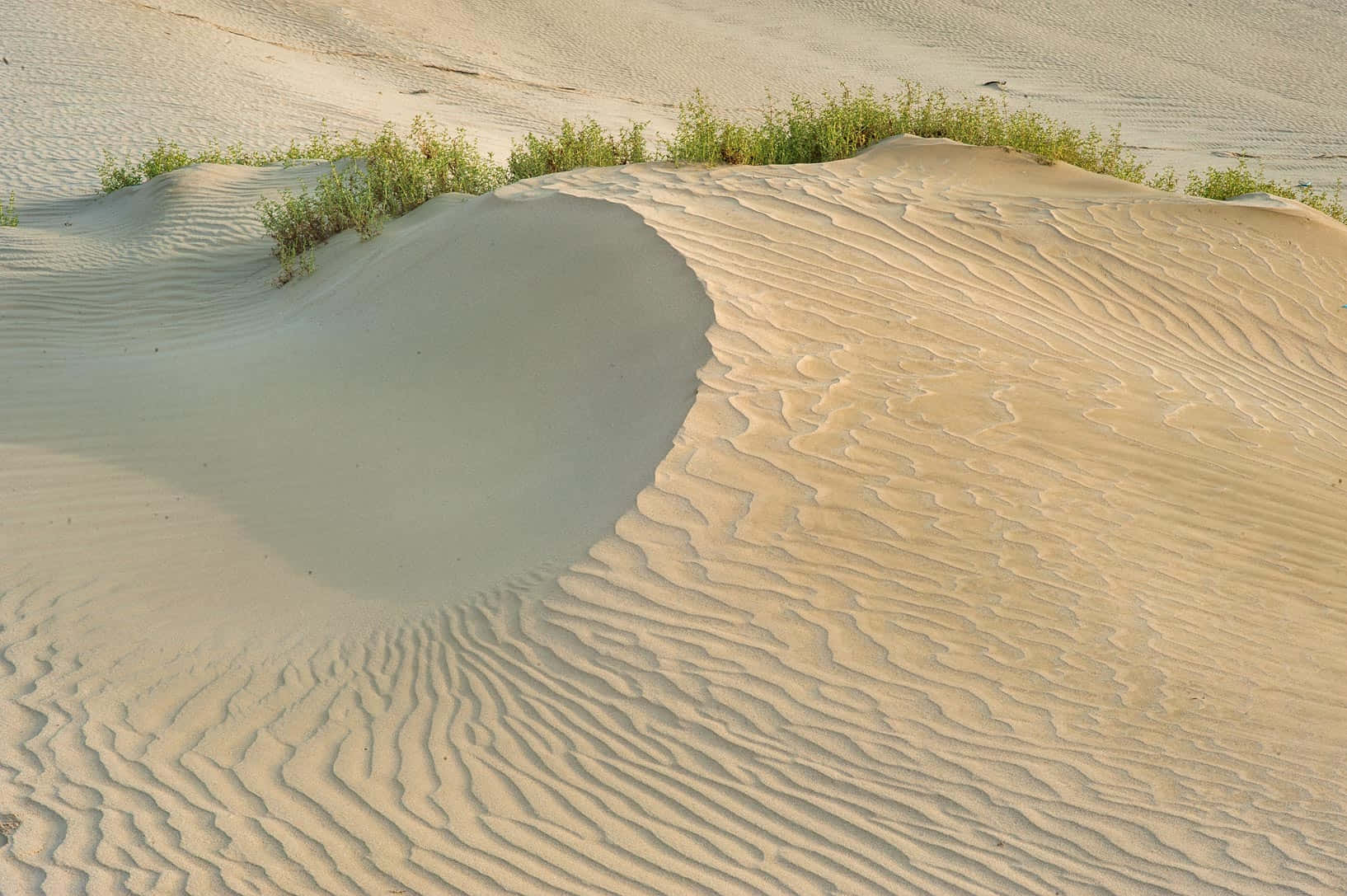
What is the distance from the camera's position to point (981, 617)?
4961mm

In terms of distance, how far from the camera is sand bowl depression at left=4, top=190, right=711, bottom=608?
5.80m

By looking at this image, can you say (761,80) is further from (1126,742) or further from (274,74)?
(1126,742)

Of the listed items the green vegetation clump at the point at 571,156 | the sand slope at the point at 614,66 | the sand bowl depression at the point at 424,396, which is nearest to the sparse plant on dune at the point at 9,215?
the sand slope at the point at 614,66

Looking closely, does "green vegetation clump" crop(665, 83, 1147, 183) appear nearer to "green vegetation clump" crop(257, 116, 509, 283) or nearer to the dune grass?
the dune grass

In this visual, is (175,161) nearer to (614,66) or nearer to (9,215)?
(9,215)

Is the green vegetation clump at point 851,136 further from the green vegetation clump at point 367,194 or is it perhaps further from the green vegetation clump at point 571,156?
the green vegetation clump at point 367,194

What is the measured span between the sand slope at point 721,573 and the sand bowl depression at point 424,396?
0.04 m

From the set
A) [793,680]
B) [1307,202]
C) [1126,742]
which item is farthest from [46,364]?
[1307,202]

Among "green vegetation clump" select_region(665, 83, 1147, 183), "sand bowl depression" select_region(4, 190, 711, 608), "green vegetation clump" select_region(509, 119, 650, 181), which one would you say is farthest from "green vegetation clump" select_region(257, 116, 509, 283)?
"green vegetation clump" select_region(665, 83, 1147, 183)

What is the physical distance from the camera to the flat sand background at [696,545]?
409cm

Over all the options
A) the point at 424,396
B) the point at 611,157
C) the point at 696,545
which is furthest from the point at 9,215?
the point at 696,545

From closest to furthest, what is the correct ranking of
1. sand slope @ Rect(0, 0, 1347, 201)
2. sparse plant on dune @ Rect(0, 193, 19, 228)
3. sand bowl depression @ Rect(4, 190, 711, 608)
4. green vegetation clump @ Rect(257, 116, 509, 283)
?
sand bowl depression @ Rect(4, 190, 711, 608), green vegetation clump @ Rect(257, 116, 509, 283), sparse plant on dune @ Rect(0, 193, 19, 228), sand slope @ Rect(0, 0, 1347, 201)

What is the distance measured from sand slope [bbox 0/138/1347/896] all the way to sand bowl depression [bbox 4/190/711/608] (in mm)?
37

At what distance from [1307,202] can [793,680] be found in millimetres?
9614
